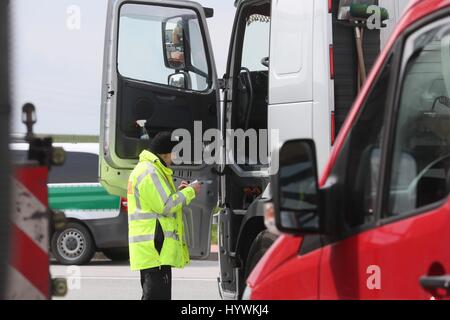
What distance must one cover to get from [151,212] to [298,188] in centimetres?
377

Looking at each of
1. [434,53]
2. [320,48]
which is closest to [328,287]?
[434,53]

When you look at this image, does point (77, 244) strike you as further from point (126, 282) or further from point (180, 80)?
point (180, 80)

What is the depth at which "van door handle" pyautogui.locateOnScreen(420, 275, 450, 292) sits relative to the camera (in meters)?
2.80

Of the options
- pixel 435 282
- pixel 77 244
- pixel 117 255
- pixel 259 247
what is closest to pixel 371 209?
pixel 435 282

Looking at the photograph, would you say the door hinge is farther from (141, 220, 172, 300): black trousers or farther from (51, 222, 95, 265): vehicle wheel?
(51, 222, 95, 265): vehicle wheel

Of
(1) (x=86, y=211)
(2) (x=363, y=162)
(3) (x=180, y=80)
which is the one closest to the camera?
(2) (x=363, y=162)

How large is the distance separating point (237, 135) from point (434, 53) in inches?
114

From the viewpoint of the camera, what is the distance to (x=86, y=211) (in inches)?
533

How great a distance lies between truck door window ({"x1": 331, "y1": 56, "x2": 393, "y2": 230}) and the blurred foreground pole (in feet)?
3.64

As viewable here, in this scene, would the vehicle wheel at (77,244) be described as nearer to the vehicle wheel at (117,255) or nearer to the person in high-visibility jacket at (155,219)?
the vehicle wheel at (117,255)

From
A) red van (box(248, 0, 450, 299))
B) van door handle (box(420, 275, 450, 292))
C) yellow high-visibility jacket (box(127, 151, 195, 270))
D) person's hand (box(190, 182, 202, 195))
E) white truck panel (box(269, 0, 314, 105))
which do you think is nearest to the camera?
van door handle (box(420, 275, 450, 292))

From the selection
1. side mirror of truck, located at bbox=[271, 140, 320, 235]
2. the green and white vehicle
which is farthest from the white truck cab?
the green and white vehicle
